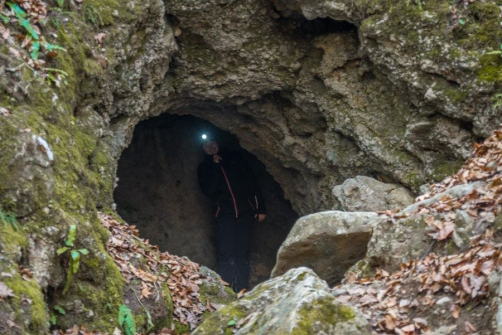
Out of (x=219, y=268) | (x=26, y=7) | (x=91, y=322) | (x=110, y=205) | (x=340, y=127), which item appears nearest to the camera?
(x=91, y=322)

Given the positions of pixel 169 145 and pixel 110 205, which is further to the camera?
pixel 169 145

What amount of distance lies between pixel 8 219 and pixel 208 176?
8.69 meters

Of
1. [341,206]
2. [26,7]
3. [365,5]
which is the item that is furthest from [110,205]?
[365,5]

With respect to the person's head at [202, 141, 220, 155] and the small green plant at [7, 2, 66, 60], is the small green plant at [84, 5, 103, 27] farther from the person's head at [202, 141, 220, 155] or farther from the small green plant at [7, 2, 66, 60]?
the person's head at [202, 141, 220, 155]

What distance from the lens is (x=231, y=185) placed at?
13023 millimetres

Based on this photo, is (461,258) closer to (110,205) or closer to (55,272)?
(55,272)

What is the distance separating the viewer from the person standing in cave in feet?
42.6

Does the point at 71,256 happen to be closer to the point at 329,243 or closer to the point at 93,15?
the point at 329,243

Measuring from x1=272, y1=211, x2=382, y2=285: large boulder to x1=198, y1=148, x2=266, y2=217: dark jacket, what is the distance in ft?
19.7

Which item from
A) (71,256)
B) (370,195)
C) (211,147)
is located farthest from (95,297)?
(211,147)

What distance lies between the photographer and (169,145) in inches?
530

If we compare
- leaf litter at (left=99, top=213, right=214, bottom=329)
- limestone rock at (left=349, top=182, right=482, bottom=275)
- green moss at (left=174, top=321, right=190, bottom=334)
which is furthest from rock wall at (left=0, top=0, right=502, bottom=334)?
limestone rock at (left=349, top=182, right=482, bottom=275)

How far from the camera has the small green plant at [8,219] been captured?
171 inches

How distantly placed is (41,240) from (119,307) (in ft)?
3.60
